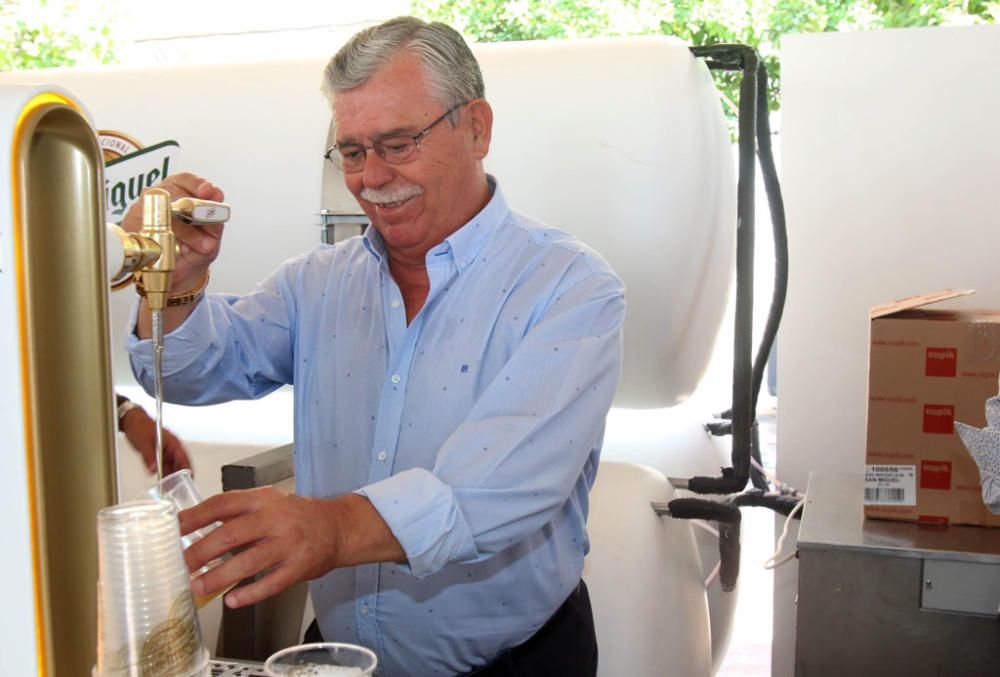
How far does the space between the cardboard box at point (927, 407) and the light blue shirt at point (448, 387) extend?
468 mm

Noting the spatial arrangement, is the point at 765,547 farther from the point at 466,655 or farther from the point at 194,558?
the point at 194,558

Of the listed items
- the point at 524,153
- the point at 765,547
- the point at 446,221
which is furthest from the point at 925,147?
the point at 765,547

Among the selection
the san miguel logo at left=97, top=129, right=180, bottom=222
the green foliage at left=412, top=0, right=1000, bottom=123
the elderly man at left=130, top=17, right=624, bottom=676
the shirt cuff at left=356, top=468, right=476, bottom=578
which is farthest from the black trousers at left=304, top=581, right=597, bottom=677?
the green foliage at left=412, top=0, right=1000, bottom=123

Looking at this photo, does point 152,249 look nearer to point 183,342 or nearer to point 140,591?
point 140,591

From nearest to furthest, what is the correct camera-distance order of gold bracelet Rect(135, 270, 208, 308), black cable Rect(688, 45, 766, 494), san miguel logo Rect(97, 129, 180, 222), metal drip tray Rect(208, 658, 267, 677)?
metal drip tray Rect(208, 658, 267, 677) → gold bracelet Rect(135, 270, 208, 308) → black cable Rect(688, 45, 766, 494) → san miguel logo Rect(97, 129, 180, 222)

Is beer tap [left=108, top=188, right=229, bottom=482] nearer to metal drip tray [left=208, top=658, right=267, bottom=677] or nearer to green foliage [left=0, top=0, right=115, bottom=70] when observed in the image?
metal drip tray [left=208, top=658, right=267, bottom=677]

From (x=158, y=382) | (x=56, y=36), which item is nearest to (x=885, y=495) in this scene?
(x=158, y=382)

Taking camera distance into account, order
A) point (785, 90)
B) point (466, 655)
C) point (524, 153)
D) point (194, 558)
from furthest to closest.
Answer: point (785, 90) → point (524, 153) → point (466, 655) → point (194, 558)

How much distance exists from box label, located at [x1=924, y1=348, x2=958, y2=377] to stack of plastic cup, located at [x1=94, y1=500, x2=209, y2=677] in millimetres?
1255

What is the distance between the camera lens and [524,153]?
1.94 metres

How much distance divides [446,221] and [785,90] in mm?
998

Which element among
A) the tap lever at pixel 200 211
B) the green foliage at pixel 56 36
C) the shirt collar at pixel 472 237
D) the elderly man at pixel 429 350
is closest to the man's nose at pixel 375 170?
the elderly man at pixel 429 350

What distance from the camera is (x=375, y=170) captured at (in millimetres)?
1343

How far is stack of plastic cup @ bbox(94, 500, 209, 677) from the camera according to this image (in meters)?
0.56
